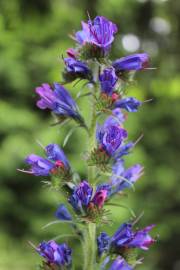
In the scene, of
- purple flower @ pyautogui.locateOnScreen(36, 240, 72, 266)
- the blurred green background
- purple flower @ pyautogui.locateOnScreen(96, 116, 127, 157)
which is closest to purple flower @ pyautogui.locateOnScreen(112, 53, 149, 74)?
purple flower @ pyautogui.locateOnScreen(96, 116, 127, 157)

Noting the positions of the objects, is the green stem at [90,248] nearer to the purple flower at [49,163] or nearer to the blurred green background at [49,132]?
the purple flower at [49,163]

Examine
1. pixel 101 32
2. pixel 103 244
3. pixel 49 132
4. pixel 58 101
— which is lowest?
pixel 103 244

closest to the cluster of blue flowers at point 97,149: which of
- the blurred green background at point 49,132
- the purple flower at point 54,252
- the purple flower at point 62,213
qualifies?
the purple flower at point 54,252

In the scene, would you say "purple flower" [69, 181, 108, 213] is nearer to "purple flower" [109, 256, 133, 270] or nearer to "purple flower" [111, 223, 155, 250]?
"purple flower" [111, 223, 155, 250]

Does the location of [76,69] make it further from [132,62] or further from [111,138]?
[111,138]

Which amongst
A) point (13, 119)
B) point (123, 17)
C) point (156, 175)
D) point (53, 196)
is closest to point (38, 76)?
point (13, 119)

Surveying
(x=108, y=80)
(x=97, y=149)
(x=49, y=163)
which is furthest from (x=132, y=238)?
(x=108, y=80)
